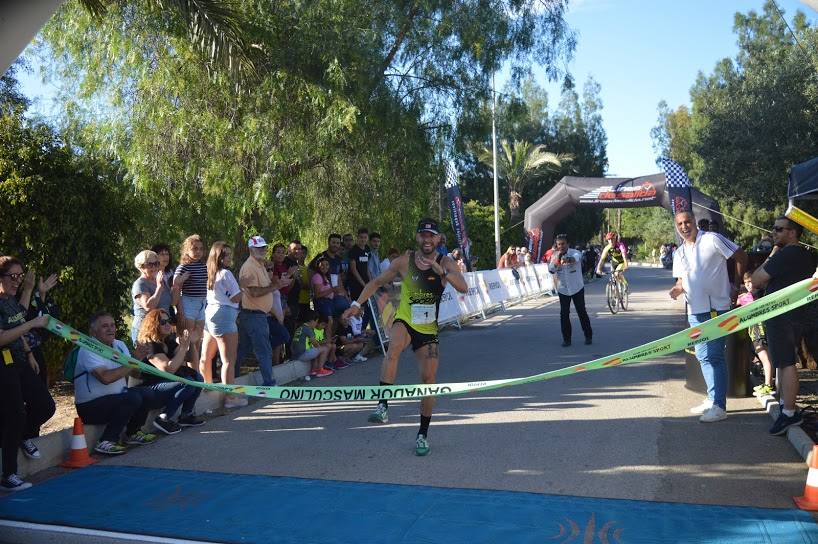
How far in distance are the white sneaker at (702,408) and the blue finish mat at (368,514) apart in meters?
2.68

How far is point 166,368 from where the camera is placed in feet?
25.2

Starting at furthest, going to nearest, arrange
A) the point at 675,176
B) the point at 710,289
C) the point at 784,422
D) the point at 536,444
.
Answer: the point at 675,176, the point at 710,289, the point at 536,444, the point at 784,422

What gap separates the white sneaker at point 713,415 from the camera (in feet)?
24.9

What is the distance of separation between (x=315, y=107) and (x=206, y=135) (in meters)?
1.92

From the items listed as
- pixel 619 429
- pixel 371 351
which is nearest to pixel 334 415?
pixel 619 429

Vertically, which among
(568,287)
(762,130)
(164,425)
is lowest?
(164,425)

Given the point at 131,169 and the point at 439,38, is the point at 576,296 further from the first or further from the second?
the point at 131,169

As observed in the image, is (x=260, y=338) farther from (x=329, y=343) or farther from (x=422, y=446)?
(x=422, y=446)

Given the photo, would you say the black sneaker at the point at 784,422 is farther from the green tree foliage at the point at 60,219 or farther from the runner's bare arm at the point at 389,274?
the green tree foliage at the point at 60,219

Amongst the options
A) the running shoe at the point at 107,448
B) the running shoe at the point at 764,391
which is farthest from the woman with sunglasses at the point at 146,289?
the running shoe at the point at 764,391

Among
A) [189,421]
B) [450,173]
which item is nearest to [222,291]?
[189,421]

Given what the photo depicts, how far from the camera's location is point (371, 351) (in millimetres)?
13906

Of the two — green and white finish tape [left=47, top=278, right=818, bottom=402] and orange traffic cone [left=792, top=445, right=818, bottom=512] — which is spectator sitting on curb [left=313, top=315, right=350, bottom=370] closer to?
green and white finish tape [left=47, top=278, right=818, bottom=402]

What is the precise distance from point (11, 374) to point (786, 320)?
6458mm
